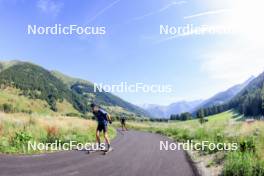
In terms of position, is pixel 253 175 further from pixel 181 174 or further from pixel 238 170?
pixel 181 174

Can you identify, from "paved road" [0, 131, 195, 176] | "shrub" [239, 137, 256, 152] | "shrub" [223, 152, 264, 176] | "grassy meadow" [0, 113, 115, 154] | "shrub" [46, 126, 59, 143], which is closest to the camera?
"paved road" [0, 131, 195, 176]

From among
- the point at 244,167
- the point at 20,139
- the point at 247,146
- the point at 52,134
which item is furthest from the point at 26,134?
the point at 244,167

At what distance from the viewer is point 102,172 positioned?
12.8 metres

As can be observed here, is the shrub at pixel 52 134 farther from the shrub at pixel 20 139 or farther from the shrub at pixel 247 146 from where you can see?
the shrub at pixel 247 146

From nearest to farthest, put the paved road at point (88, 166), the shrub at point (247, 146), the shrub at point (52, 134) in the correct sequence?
the paved road at point (88, 166) → the shrub at point (247, 146) → the shrub at point (52, 134)

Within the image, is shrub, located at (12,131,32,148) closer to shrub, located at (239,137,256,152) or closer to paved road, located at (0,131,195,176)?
paved road, located at (0,131,195,176)

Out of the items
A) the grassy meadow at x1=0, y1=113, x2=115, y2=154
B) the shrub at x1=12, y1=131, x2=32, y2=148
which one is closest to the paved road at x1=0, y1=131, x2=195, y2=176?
the grassy meadow at x1=0, y1=113, x2=115, y2=154

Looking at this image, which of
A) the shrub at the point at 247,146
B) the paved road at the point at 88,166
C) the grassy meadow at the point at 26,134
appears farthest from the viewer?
the grassy meadow at the point at 26,134

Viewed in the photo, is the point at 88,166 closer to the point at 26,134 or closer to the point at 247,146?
the point at 26,134

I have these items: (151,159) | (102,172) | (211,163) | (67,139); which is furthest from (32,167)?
(67,139)

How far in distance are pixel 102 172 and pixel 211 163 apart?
5.94 metres

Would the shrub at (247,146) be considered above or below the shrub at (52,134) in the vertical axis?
below

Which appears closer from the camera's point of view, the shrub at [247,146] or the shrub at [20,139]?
the shrub at [247,146]

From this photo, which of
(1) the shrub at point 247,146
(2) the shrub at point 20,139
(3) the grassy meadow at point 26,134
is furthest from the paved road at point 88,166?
(1) the shrub at point 247,146
